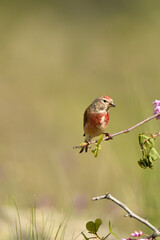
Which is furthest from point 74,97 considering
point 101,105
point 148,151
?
point 148,151

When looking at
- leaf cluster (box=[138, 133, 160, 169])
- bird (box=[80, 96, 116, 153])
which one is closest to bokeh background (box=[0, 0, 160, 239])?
bird (box=[80, 96, 116, 153])

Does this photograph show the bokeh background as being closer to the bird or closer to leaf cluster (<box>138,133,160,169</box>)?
the bird

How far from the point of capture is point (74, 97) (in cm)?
1447

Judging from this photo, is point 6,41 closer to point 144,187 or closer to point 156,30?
point 156,30

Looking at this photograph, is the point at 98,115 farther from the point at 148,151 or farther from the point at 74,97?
the point at 74,97

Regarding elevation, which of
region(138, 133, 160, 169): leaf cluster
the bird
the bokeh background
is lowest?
region(138, 133, 160, 169): leaf cluster

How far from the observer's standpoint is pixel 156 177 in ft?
12.0

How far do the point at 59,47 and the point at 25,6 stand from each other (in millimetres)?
2544

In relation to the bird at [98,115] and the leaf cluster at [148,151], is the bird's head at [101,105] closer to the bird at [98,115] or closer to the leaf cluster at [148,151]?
the bird at [98,115]

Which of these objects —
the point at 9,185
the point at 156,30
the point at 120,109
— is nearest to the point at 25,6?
the point at 156,30

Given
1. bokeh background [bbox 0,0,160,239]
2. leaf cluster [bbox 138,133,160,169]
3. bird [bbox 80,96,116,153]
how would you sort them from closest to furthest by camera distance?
leaf cluster [bbox 138,133,160,169] → bird [bbox 80,96,116,153] → bokeh background [bbox 0,0,160,239]

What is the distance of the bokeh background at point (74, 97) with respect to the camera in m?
5.17

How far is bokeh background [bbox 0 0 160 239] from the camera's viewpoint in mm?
5168

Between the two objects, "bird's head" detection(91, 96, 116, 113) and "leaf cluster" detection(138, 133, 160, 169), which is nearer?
"leaf cluster" detection(138, 133, 160, 169)
